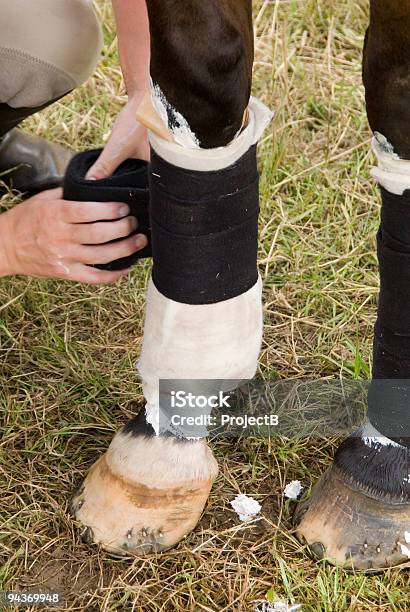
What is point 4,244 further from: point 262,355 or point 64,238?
point 262,355

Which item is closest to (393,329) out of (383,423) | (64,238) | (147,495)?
(383,423)

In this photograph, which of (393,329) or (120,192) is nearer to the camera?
(393,329)

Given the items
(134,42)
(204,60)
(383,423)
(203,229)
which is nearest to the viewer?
(204,60)

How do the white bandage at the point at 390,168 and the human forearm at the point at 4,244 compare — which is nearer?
the white bandage at the point at 390,168

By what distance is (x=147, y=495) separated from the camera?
1.27m

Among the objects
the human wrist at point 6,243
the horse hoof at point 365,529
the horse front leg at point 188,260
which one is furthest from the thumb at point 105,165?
the horse hoof at point 365,529

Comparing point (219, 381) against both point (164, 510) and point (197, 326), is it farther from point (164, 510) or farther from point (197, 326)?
point (164, 510)

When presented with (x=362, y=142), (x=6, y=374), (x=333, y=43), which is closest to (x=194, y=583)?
(x=6, y=374)

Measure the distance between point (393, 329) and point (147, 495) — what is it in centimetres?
38

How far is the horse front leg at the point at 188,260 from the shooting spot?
3.28 ft

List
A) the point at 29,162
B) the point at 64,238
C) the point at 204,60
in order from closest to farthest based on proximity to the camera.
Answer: the point at 204,60, the point at 64,238, the point at 29,162

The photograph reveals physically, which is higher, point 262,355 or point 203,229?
point 203,229

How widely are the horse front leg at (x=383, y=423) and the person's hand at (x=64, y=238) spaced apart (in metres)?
0.38

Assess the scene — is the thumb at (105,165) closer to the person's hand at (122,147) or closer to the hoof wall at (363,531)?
the person's hand at (122,147)
